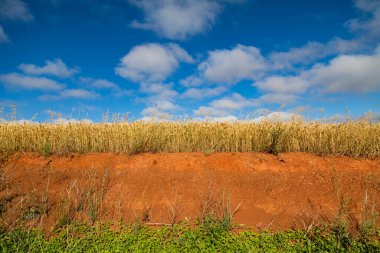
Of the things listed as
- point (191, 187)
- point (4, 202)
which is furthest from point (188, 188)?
point (4, 202)

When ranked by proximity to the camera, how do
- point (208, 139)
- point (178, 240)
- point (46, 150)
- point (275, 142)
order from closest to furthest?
point (178, 240)
point (275, 142)
point (46, 150)
point (208, 139)

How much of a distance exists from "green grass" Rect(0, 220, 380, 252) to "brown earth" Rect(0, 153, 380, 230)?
339mm

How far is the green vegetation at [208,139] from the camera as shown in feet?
26.9

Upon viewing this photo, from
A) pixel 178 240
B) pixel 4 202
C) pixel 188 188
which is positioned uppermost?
pixel 188 188

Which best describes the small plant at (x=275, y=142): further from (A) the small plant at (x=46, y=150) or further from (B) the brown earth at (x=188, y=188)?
(A) the small plant at (x=46, y=150)

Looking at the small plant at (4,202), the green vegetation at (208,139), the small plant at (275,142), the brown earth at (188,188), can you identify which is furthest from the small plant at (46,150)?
the small plant at (275,142)

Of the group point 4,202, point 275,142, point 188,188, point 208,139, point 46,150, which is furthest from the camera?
point 208,139

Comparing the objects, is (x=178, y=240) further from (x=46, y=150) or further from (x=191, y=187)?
(x=46, y=150)

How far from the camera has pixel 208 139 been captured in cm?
862

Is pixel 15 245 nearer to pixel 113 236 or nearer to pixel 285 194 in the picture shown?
pixel 113 236

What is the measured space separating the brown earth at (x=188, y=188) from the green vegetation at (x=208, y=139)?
38 cm

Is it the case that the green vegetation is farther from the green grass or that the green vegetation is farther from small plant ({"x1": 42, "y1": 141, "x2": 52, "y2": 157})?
the green grass

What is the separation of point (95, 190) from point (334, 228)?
510 centimetres

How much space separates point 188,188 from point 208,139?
6.24 feet
